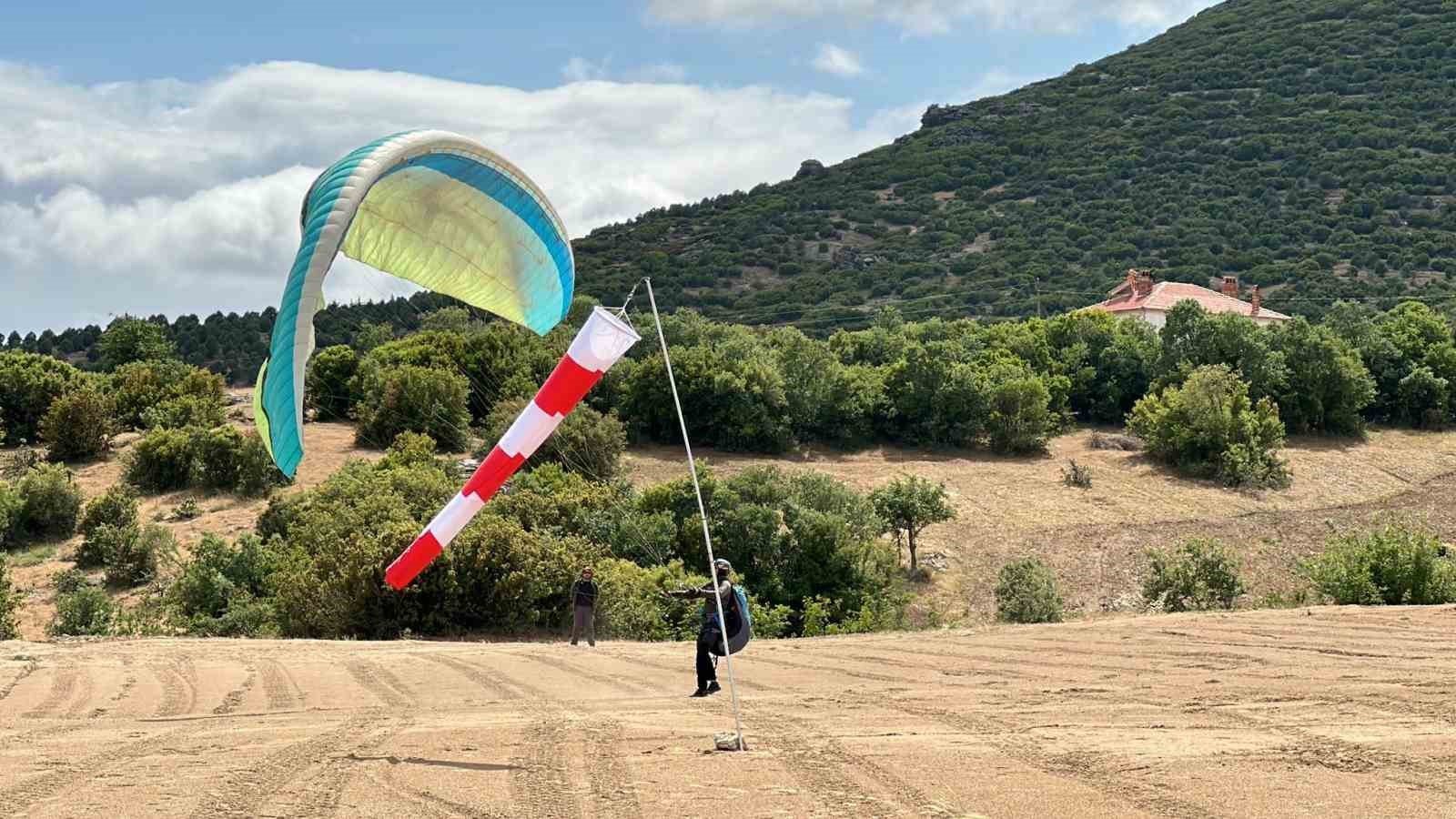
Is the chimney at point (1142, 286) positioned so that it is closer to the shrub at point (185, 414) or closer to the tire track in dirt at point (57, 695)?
the shrub at point (185, 414)

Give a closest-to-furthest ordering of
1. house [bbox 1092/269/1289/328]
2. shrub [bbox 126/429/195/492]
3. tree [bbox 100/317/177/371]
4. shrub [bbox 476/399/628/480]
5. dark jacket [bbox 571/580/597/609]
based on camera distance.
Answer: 1. dark jacket [bbox 571/580/597/609]
2. shrub [bbox 476/399/628/480]
3. shrub [bbox 126/429/195/492]
4. tree [bbox 100/317/177/371]
5. house [bbox 1092/269/1289/328]

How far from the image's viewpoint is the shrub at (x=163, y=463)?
39656 mm

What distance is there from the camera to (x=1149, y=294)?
71.8 meters

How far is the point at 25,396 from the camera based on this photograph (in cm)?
4762

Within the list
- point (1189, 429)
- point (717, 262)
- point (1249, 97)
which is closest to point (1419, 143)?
point (1249, 97)

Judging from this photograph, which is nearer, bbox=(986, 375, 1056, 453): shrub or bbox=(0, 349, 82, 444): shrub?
bbox=(0, 349, 82, 444): shrub

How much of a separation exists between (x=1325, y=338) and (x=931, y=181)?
207ft

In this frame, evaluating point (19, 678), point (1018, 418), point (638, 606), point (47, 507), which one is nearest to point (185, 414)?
point (47, 507)

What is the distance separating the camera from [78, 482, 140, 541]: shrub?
35250mm

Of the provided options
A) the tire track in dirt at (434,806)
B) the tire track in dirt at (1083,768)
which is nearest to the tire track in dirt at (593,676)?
the tire track in dirt at (1083,768)

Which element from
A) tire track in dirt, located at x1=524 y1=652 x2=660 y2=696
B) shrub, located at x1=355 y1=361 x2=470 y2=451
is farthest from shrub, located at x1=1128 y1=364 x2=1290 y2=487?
tire track in dirt, located at x1=524 y1=652 x2=660 y2=696

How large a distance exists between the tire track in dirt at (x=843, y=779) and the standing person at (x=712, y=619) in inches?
72.8

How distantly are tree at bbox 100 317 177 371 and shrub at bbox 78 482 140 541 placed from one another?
2566cm

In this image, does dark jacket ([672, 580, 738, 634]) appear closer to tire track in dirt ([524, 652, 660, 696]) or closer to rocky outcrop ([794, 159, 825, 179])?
tire track in dirt ([524, 652, 660, 696])
